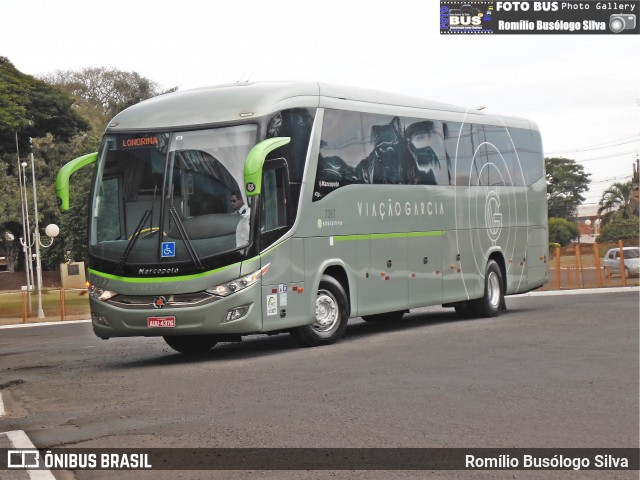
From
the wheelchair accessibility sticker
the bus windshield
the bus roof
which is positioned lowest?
the wheelchair accessibility sticker

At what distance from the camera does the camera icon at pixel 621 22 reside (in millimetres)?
17594

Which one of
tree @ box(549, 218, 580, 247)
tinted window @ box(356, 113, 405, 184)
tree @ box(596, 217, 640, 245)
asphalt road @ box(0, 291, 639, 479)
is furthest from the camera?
tree @ box(549, 218, 580, 247)

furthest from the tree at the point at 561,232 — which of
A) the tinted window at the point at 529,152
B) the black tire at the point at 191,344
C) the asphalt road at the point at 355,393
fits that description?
the black tire at the point at 191,344

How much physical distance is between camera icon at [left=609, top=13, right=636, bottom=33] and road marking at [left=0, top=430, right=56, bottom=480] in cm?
1129

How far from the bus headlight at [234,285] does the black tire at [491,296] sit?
7.98m

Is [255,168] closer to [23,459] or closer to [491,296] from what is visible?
[23,459]

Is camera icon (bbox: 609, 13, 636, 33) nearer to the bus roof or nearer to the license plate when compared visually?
the bus roof

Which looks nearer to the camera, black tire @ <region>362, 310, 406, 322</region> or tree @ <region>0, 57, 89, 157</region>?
black tire @ <region>362, 310, 406, 322</region>

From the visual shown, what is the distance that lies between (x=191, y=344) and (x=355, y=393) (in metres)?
7.28

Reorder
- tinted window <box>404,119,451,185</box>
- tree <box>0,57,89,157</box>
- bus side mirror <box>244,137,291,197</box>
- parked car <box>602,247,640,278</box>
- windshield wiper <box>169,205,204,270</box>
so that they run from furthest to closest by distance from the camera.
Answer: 1. tree <box>0,57,89,157</box>
2. parked car <box>602,247,640,278</box>
3. tinted window <box>404,119,451,185</box>
4. windshield wiper <box>169,205,204,270</box>
5. bus side mirror <box>244,137,291,197</box>

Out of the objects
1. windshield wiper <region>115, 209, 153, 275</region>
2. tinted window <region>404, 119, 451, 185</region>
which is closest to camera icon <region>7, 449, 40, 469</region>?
windshield wiper <region>115, 209, 153, 275</region>

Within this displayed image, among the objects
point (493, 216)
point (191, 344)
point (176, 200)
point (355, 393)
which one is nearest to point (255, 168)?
point (176, 200)

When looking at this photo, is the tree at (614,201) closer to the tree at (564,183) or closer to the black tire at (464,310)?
the tree at (564,183)

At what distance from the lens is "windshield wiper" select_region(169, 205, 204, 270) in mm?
15852
